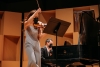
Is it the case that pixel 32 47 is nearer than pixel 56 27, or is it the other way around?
pixel 56 27

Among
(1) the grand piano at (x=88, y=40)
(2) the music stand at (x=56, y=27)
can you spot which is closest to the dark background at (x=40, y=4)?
(2) the music stand at (x=56, y=27)

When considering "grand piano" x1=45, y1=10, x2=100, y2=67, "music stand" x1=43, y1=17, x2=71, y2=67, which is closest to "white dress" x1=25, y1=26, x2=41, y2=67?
"music stand" x1=43, y1=17, x2=71, y2=67

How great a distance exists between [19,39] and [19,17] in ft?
2.26

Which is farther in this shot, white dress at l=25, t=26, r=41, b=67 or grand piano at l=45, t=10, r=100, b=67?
white dress at l=25, t=26, r=41, b=67

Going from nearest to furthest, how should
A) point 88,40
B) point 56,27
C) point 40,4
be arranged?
point 88,40 → point 56,27 → point 40,4

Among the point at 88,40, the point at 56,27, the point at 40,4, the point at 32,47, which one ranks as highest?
the point at 40,4

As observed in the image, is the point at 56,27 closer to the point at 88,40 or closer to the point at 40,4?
the point at 88,40

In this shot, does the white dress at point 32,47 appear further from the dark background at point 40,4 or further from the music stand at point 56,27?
the dark background at point 40,4

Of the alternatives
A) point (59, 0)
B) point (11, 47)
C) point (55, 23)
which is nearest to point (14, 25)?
point (11, 47)

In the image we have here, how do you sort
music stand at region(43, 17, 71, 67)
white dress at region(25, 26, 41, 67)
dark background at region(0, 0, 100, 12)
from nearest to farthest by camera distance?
music stand at region(43, 17, 71, 67) < white dress at region(25, 26, 41, 67) < dark background at region(0, 0, 100, 12)

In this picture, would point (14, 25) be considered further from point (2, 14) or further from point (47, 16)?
point (47, 16)

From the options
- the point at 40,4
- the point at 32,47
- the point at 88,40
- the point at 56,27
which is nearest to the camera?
the point at 88,40

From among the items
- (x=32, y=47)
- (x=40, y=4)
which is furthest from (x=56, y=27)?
(x=40, y=4)

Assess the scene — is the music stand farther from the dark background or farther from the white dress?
the dark background
